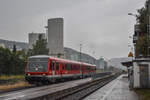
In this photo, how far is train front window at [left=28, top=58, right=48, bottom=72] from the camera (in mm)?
30500

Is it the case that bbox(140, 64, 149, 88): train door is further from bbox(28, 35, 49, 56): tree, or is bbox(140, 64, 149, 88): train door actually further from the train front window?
bbox(28, 35, 49, 56): tree

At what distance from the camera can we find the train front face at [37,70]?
30.1 metres

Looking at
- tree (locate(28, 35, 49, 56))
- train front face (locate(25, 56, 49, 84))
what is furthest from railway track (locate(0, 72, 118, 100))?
tree (locate(28, 35, 49, 56))

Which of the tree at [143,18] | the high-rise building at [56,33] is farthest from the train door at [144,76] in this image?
the high-rise building at [56,33]

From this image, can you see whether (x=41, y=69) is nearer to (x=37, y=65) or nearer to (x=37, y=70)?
(x=37, y=70)


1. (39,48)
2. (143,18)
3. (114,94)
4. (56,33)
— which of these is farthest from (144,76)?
(39,48)

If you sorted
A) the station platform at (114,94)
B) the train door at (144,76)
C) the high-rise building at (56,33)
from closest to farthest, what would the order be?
1. the station platform at (114,94)
2. the train door at (144,76)
3. the high-rise building at (56,33)

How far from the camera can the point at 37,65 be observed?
30812mm

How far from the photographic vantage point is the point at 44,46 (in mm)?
68750

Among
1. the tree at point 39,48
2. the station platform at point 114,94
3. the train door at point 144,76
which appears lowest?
the station platform at point 114,94

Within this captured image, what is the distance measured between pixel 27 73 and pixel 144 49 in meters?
12.6

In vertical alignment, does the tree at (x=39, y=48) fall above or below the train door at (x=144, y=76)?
above

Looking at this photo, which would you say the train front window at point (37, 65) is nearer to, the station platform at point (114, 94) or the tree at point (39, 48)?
the station platform at point (114, 94)

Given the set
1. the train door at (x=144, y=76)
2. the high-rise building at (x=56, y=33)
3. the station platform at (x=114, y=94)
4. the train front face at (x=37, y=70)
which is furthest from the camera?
the high-rise building at (x=56, y=33)
